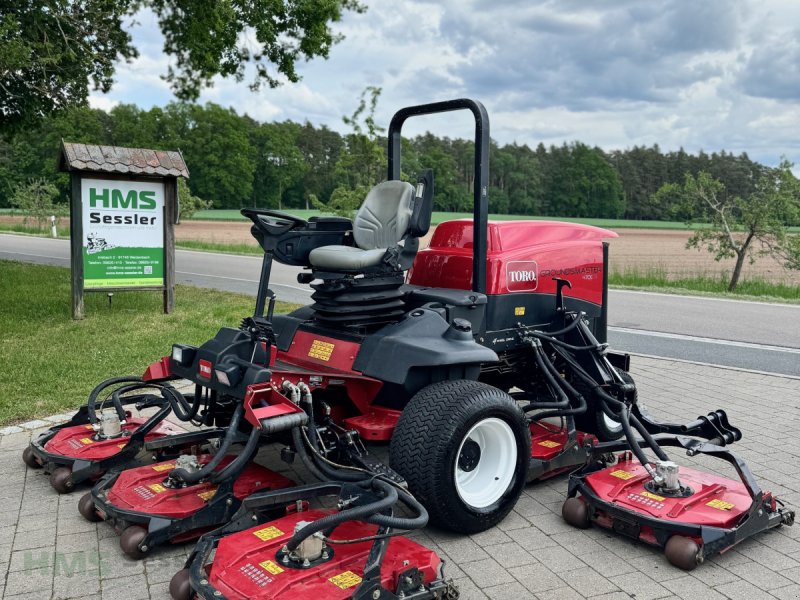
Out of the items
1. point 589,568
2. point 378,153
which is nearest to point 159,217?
point 378,153

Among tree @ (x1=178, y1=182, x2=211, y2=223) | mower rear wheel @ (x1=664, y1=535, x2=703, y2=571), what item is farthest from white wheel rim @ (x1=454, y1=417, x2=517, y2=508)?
tree @ (x1=178, y1=182, x2=211, y2=223)

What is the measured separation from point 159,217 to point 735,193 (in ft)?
44.5

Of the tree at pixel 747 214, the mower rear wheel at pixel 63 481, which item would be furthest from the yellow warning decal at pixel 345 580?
the tree at pixel 747 214

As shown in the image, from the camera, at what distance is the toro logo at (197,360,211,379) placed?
150 inches

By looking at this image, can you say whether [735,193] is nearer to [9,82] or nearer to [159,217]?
[159,217]

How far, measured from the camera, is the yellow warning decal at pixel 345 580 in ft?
9.46

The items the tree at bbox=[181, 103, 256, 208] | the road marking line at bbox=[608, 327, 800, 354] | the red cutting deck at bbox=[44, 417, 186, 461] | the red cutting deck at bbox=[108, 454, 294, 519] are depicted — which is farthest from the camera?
the tree at bbox=[181, 103, 256, 208]

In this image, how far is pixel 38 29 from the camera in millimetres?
10352

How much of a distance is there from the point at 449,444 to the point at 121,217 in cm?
762

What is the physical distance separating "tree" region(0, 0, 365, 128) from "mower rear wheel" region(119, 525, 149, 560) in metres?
6.85

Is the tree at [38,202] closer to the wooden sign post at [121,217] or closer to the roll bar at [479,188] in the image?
the wooden sign post at [121,217]

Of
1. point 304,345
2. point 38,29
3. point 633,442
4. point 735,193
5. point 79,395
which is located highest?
point 38,29

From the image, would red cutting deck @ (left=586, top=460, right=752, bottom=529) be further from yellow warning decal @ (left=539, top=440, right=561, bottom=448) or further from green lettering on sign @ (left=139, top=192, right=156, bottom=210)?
green lettering on sign @ (left=139, top=192, right=156, bottom=210)

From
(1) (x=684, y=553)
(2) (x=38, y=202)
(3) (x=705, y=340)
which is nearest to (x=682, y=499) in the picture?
(1) (x=684, y=553)
